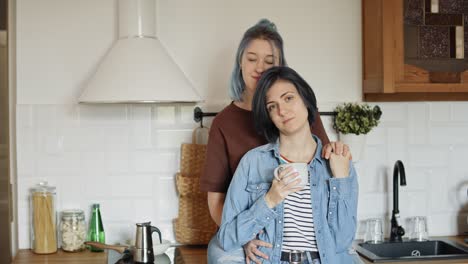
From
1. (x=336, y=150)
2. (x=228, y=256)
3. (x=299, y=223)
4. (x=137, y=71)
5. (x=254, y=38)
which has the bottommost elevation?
(x=228, y=256)

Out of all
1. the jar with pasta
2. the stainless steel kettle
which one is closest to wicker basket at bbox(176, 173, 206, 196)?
the stainless steel kettle

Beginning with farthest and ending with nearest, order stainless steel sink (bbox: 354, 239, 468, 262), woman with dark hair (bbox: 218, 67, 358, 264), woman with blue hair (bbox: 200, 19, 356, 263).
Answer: stainless steel sink (bbox: 354, 239, 468, 262) < woman with blue hair (bbox: 200, 19, 356, 263) < woman with dark hair (bbox: 218, 67, 358, 264)

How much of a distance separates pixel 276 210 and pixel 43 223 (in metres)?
1.17

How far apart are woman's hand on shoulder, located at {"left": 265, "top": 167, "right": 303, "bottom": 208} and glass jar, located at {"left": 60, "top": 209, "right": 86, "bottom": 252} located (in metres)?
1.07

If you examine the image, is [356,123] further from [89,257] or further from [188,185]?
[89,257]

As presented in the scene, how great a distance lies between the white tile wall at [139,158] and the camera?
2.87 meters

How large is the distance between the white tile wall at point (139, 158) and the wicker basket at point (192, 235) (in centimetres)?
7

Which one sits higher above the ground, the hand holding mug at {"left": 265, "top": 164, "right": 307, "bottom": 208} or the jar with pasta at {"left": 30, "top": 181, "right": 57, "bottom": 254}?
the hand holding mug at {"left": 265, "top": 164, "right": 307, "bottom": 208}

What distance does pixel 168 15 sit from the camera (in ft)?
9.58

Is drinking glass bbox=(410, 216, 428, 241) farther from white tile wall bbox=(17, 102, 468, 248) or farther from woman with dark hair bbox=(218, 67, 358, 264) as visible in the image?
woman with dark hair bbox=(218, 67, 358, 264)

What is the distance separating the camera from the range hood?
249 centimetres

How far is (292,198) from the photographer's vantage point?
213 cm

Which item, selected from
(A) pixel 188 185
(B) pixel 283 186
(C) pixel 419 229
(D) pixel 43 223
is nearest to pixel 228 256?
(B) pixel 283 186

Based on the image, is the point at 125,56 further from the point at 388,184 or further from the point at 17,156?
the point at 388,184
